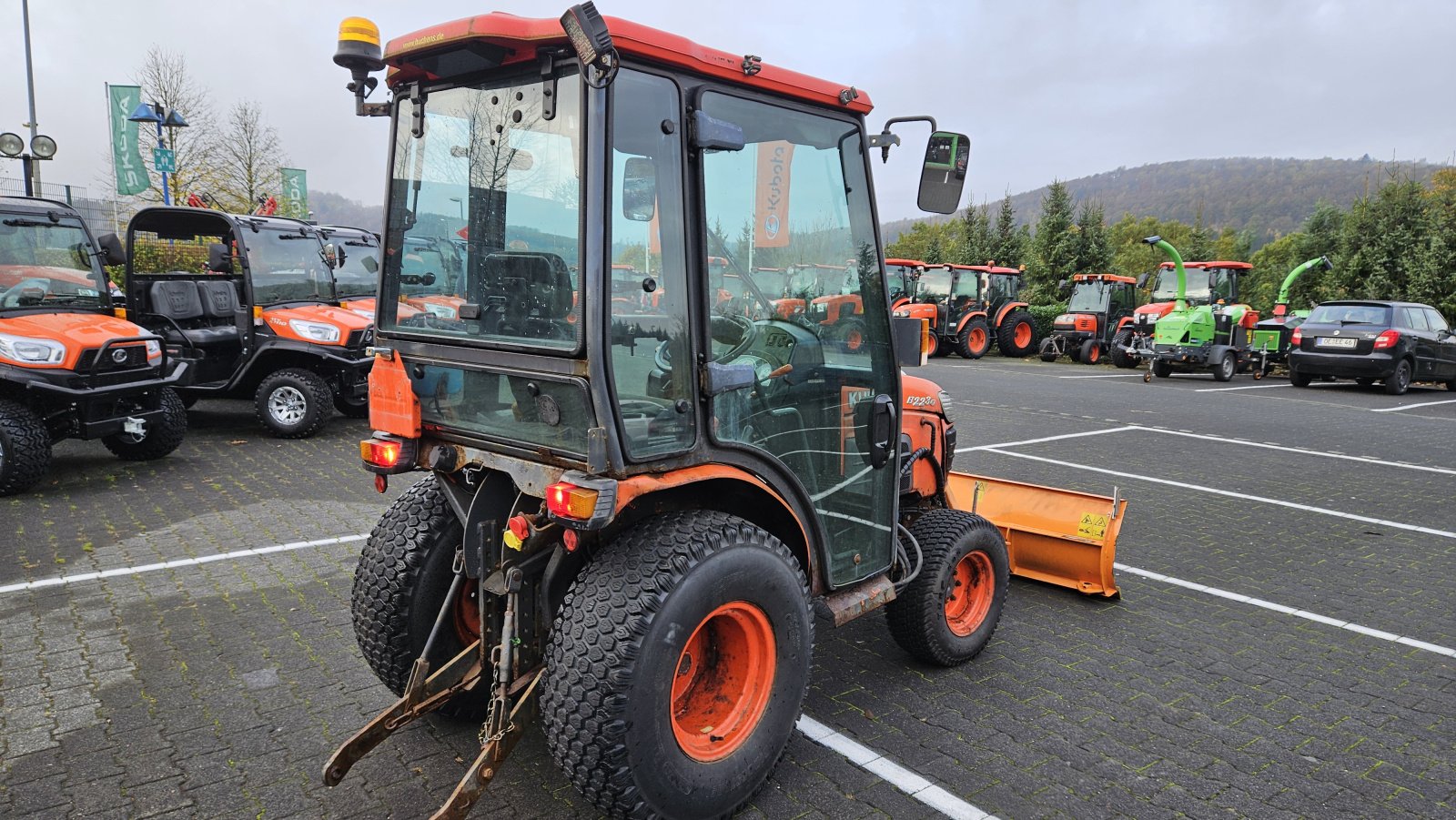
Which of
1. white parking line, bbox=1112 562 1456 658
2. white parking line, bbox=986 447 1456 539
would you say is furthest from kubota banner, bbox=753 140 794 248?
white parking line, bbox=986 447 1456 539

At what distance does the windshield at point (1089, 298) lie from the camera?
77.8 feet

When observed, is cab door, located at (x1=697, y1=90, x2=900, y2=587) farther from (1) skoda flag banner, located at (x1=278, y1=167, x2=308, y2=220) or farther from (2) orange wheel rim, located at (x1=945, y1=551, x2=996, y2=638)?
(1) skoda flag banner, located at (x1=278, y1=167, x2=308, y2=220)

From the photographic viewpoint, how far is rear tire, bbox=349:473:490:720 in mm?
3158

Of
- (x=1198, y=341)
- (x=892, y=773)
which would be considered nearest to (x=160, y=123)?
(x=892, y=773)

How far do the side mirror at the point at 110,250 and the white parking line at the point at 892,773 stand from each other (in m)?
8.02

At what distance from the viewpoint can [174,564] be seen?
5.21 metres

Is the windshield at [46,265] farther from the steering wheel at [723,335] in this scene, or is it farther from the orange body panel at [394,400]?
the steering wheel at [723,335]

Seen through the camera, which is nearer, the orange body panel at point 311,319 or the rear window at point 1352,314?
the orange body panel at point 311,319

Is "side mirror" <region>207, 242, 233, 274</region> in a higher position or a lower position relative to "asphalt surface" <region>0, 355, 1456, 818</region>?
higher

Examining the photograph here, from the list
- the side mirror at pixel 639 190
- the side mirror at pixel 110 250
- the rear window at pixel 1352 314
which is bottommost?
the rear window at pixel 1352 314

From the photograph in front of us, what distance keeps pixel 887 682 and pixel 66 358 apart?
6.86m

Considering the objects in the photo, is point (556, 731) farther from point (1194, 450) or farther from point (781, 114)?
point (1194, 450)

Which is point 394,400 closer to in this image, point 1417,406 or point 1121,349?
point 1417,406

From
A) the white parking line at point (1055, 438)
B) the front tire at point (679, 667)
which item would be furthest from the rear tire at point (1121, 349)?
the front tire at point (679, 667)
